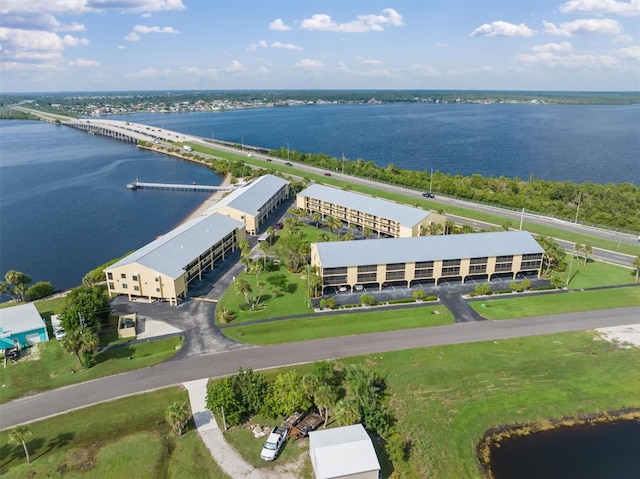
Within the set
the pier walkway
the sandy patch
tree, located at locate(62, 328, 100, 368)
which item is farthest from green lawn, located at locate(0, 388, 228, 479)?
the pier walkway

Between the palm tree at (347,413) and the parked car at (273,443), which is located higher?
the palm tree at (347,413)

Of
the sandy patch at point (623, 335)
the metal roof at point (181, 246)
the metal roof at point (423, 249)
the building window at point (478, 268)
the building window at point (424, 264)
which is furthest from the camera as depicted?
the building window at point (478, 268)

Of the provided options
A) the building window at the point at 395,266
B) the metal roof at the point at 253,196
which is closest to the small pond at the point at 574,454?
the building window at the point at 395,266

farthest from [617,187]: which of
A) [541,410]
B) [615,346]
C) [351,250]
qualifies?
[541,410]

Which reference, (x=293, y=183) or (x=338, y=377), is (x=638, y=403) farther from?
(x=293, y=183)

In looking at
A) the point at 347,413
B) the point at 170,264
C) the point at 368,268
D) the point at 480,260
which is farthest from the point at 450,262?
the point at 170,264

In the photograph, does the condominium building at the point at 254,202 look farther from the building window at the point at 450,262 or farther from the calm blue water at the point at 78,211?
the building window at the point at 450,262
